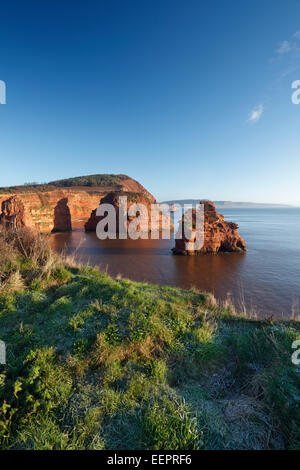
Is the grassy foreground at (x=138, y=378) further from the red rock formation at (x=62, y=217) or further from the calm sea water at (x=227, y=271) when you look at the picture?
the red rock formation at (x=62, y=217)

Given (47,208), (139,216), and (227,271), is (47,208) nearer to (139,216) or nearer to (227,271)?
(139,216)

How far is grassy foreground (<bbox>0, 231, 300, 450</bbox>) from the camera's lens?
2.27 m

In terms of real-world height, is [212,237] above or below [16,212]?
below

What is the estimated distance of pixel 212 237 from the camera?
2028 centimetres

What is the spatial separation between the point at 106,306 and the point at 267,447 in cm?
384

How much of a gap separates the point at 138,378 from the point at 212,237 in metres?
18.9

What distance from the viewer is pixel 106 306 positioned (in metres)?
4.89

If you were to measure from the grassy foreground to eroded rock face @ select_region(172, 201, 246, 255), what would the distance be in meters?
14.3

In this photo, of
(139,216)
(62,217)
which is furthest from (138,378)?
(62,217)

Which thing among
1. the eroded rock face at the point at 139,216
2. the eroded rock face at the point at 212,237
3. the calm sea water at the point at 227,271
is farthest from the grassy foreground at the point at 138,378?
the eroded rock face at the point at 139,216

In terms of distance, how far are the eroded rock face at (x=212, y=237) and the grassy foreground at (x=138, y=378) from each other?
14252 mm

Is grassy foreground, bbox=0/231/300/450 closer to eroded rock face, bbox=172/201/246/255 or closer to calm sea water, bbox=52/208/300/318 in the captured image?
calm sea water, bbox=52/208/300/318

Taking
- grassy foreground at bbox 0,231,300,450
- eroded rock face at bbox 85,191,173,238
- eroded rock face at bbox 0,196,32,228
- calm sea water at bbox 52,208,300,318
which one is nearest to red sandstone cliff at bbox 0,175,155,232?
eroded rock face at bbox 0,196,32,228
